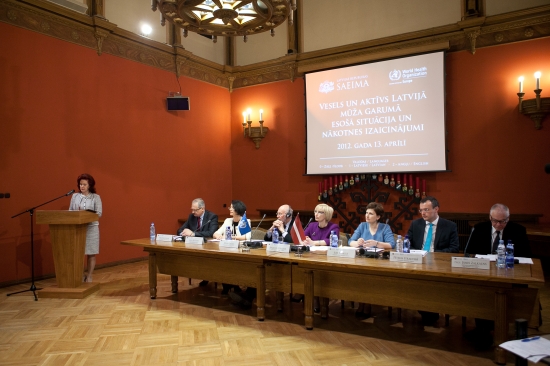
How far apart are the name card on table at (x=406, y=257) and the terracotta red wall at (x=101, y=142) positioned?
4422mm

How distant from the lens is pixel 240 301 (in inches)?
157

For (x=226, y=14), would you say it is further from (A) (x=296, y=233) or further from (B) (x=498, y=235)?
(B) (x=498, y=235)

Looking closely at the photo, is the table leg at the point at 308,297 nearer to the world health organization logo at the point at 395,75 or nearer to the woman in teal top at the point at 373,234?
the woman in teal top at the point at 373,234

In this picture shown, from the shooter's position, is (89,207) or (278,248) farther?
(89,207)

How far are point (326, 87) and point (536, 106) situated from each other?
307 cm

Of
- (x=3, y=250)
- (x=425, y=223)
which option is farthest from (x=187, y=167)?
(x=425, y=223)

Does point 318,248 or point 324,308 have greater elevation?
point 318,248

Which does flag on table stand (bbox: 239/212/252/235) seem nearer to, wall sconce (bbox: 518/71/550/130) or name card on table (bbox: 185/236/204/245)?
name card on table (bbox: 185/236/204/245)

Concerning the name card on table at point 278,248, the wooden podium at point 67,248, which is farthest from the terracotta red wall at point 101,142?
the name card on table at point 278,248

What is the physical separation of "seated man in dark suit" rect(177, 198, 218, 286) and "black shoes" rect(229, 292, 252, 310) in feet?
2.83

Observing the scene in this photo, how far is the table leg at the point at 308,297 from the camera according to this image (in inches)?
133

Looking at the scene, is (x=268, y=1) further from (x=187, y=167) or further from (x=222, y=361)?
(x=187, y=167)

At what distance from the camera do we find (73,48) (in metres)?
5.70

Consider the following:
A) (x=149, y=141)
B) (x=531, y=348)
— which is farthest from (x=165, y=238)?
(x=531, y=348)
